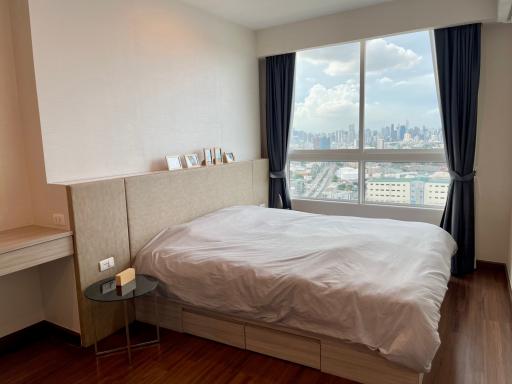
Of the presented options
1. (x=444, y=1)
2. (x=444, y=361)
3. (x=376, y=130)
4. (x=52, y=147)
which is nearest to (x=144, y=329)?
(x=52, y=147)

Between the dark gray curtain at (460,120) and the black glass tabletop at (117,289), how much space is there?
3.04 meters

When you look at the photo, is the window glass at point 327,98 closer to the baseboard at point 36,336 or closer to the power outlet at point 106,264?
the power outlet at point 106,264

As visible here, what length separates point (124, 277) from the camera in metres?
2.46

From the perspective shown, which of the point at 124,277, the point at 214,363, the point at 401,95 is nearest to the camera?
the point at 214,363

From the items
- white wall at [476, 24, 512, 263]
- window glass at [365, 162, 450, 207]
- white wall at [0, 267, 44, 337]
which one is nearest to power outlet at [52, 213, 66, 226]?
white wall at [0, 267, 44, 337]

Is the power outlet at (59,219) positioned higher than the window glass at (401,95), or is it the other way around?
the window glass at (401,95)

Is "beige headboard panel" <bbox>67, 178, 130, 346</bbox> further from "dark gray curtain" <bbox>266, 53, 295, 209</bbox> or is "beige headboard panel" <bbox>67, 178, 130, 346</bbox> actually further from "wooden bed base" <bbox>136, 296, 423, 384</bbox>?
"dark gray curtain" <bbox>266, 53, 295, 209</bbox>

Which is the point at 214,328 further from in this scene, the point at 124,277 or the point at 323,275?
the point at 323,275

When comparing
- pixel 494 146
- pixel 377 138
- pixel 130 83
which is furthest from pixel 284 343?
pixel 494 146

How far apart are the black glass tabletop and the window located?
2.77 m

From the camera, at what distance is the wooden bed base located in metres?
2.03

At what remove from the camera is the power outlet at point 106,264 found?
265 centimetres

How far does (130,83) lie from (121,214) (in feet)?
3.72

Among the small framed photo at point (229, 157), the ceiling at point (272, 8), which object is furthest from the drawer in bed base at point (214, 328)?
the ceiling at point (272, 8)
